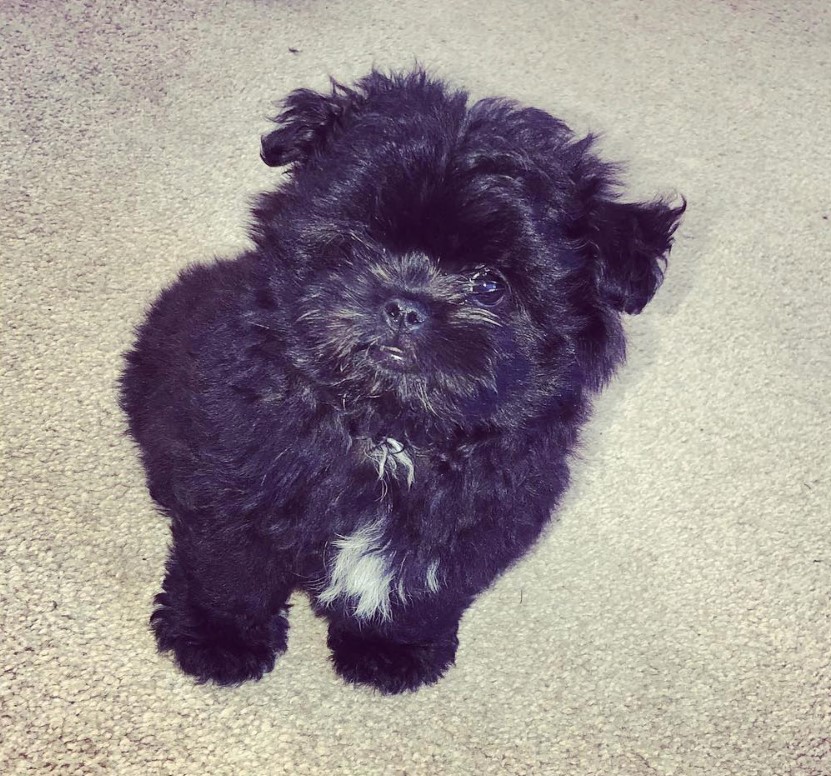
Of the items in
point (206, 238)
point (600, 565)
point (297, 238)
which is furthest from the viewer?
point (206, 238)

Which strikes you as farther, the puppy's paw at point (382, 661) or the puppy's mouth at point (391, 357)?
the puppy's paw at point (382, 661)

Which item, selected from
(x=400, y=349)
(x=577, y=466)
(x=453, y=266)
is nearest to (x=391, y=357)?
(x=400, y=349)

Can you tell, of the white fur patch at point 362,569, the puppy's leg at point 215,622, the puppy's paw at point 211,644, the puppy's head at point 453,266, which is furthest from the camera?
the puppy's paw at point 211,644

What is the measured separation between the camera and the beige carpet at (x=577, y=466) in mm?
2350

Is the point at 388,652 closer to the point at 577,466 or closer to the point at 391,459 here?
the point at 391,459

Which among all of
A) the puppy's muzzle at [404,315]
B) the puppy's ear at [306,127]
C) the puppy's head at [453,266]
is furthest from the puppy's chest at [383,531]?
the puppy's ear at [306,127]

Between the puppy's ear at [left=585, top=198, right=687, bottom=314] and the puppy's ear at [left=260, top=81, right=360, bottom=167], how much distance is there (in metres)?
0.69

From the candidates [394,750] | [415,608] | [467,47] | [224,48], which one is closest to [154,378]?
[415,608]

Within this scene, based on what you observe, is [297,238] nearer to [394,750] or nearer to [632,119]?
[394,750]

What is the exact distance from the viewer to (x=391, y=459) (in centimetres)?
207

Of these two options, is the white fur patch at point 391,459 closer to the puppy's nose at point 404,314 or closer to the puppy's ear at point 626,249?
the puppy's nose at point 404,314

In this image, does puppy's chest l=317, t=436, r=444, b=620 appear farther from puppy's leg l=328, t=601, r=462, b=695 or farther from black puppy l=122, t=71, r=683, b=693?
puppy's leg l=328, t=601, r=462, b=695

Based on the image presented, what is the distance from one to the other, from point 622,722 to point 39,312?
7.78 ft

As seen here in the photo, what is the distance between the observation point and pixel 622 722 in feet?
8.11
